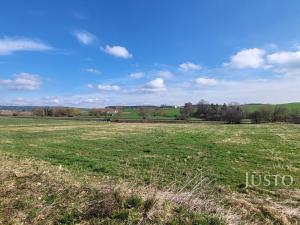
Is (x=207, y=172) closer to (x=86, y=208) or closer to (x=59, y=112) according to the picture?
(x=86, y=208)

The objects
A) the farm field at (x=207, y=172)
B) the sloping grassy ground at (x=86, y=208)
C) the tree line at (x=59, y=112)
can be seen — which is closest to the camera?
the sloping grassy ground at (x=86, y=208)

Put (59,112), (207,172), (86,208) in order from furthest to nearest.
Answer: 1. (59,112)
2. (207,172)
3. (86,208)

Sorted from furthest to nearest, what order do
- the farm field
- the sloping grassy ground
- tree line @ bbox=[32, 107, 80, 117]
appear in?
tree line @ bbox=[32, 107, 80, 117] → the farm field → the sloping grassy ground

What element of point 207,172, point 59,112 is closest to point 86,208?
point 207,172

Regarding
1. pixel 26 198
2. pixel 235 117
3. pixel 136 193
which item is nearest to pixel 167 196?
pixel 136 193

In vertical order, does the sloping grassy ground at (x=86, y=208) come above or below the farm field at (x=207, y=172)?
above

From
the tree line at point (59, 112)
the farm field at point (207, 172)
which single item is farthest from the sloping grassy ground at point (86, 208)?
the tree line at point (59, 112)

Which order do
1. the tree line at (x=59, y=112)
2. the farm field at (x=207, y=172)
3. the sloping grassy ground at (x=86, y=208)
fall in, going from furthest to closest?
the tree line at (x=59, y=112)
the farm field at (x=207, y=172)
the sloping grassy ground at (x=86, y=208)

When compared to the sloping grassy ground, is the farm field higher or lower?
lower

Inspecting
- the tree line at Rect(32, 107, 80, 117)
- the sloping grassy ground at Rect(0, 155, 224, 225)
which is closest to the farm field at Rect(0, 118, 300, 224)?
the sloping grassy ground at Rect(0, 155, 224, 225)

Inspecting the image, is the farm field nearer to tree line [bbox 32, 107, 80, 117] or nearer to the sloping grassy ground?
the sloping grassy ground

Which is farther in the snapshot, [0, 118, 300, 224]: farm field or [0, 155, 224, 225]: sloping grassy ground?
[0, 118, 300, 224]: farm field

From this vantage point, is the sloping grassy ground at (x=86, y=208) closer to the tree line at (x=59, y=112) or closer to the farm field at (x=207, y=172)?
the farm field at (x=207, y=172)

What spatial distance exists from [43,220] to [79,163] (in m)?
9.17
